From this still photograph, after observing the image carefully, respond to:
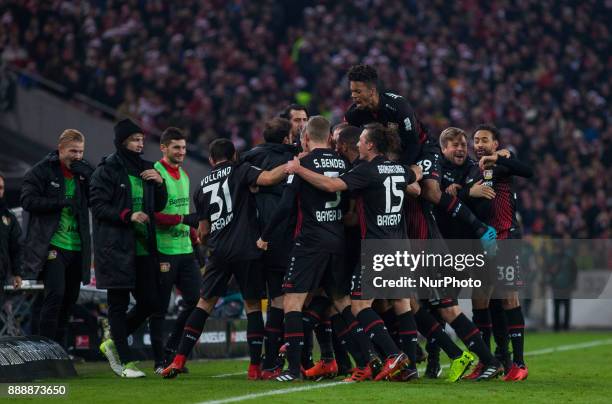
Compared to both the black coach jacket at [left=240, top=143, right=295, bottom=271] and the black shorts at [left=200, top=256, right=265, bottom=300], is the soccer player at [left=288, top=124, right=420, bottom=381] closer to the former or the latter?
the black coach jacket at [left=240, top=143, right=295, bottom=271]

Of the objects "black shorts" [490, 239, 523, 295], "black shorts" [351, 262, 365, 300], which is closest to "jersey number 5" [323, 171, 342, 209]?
"black shorts" [351, 262, 365, 300]

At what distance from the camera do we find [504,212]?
10.5 metres

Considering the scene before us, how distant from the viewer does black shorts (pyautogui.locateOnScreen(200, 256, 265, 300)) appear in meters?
10.1

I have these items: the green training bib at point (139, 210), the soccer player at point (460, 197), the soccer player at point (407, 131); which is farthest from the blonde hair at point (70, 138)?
the soccer player at point (460, 197)

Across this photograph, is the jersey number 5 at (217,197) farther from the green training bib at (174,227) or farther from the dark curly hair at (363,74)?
the dark curly hair at (363,74)

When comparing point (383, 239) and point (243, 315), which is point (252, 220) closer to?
point (383, 239)

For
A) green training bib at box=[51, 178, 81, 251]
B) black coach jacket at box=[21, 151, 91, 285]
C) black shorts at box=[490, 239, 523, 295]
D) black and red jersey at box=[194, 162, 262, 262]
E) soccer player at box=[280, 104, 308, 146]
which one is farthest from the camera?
soccer player at box=[280, 104, 308, 146]

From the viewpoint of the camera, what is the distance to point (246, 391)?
8.77m

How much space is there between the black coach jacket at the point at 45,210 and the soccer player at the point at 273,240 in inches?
66.6

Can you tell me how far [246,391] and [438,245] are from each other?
2.33 metres

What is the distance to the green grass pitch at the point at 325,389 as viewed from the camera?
8.20 metres

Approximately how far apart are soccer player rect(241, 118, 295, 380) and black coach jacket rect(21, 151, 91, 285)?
1692mm

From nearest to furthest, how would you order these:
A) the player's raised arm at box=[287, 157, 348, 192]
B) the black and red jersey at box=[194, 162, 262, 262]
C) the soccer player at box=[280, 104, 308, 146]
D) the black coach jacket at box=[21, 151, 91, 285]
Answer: the player's raised arm at box=[287, 157, 348, 192], the black and red jersey at box=[194, 162, 262, 262], the black coach jacket at box=[21, 151, 91, 285], the soccer player at box=[280, 104, 308, 146]

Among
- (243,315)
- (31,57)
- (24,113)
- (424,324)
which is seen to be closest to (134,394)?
(424,324)
